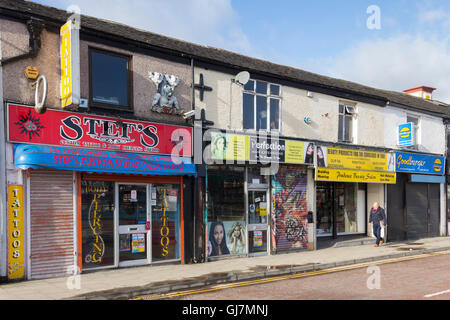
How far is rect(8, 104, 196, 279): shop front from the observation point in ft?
30.2

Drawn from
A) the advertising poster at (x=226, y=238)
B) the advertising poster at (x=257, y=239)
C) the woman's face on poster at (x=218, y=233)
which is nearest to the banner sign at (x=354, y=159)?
the advertising poster at (x=257, y=239)

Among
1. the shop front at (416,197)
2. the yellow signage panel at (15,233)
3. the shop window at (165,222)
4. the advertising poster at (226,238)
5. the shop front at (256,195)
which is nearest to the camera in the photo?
the yellow signage panel at (15,233)

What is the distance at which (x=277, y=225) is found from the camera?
13.7 metres

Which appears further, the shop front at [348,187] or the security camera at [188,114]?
the shop front at [348,187]

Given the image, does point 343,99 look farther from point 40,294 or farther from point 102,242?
point 40,294

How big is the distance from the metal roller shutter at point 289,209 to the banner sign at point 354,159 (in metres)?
1.03

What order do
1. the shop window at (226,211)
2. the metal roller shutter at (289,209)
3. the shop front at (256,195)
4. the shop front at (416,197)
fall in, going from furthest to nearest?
the shop front at (416,197) < the metal roller shutter at (289,209) < the shop front at (256,195) < the shop window at (226,211)

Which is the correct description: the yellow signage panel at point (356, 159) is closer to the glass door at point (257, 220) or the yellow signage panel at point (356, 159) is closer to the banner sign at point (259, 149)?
the banner sign at point (259, 149)

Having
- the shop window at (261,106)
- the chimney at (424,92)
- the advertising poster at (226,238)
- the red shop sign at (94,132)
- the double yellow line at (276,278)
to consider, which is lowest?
the double yellow line at (276,278)

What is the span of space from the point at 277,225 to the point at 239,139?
3.27 metres

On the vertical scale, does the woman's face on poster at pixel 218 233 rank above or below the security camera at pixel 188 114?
below

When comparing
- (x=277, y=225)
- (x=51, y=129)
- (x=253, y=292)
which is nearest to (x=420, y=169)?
(x=277, y=225)

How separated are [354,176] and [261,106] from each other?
5034 millimetres

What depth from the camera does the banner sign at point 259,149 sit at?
12.4m
